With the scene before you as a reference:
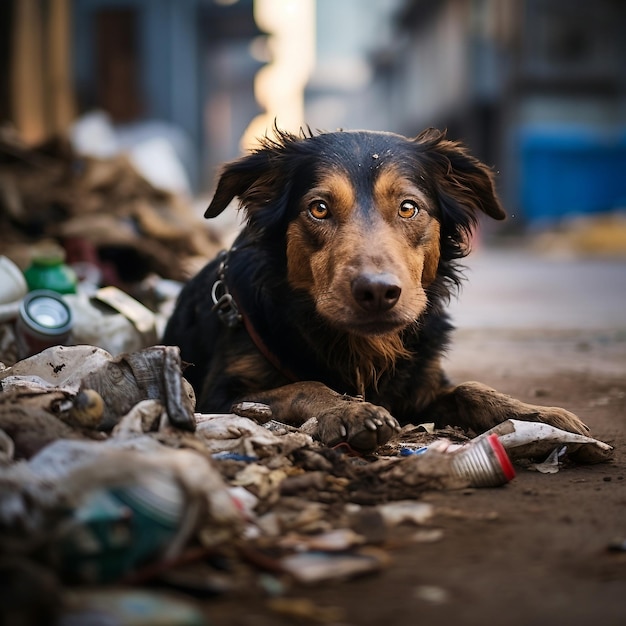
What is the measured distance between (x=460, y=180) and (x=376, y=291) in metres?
1.15

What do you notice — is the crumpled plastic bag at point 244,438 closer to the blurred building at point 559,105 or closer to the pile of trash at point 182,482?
the pile of trash at point 182,482

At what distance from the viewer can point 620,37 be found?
2339cm

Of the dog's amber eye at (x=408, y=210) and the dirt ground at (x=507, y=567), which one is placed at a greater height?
the dog's amber eye at (x=408, y=210)

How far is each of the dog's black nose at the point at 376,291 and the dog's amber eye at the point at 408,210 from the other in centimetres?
52

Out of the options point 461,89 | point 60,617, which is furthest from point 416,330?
point 461,89

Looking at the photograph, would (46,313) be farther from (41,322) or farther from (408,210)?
(408,210)

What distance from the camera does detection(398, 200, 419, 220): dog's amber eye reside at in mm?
3475

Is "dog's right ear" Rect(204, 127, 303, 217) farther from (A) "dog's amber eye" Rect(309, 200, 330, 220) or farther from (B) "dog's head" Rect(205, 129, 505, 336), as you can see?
(A) "dog's amber eye" Rect(309, 200, 330, 220)

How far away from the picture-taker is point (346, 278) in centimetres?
312

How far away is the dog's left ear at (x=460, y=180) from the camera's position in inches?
149

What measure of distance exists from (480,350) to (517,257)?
1152 centimetres

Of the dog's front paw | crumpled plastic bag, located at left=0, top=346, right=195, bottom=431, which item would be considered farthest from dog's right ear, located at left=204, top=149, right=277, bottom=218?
the dog's front paw

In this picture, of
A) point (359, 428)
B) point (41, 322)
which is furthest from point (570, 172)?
point (359, 428)

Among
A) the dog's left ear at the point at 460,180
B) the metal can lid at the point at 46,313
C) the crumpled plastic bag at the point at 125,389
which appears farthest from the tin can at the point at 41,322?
the dog's left ear at the point at 460,180
